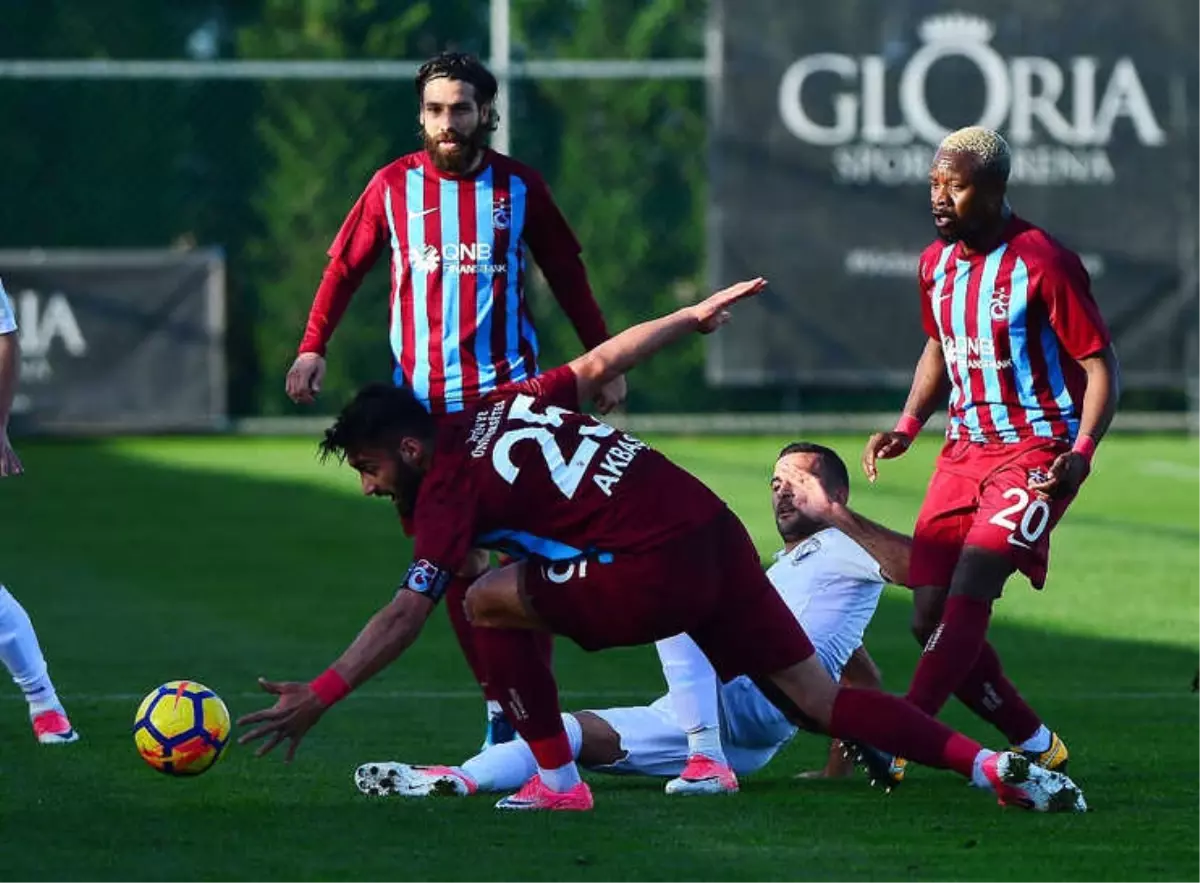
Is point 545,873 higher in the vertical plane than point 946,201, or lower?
lower

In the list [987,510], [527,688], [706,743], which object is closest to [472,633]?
[706,743]

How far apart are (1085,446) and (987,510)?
329mm

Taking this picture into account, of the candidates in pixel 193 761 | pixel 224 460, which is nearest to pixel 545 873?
pixel 193 761

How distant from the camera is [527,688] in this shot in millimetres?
6625

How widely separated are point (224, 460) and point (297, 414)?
2.80 m

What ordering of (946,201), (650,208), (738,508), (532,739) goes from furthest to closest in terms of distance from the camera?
(650,208) < (738,508) < (946,201) < (532,739)

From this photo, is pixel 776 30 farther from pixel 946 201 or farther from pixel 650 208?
pixel 946 201

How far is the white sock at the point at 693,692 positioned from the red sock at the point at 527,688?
0.45 metres

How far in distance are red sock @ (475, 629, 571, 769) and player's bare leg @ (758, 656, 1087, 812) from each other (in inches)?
21.3

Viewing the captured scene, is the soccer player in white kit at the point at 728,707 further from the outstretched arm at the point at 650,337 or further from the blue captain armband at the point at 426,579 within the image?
the blue captain armband at the point at 426,579

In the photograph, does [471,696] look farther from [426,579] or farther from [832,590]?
[426,579]

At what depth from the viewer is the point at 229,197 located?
26500 millimetres

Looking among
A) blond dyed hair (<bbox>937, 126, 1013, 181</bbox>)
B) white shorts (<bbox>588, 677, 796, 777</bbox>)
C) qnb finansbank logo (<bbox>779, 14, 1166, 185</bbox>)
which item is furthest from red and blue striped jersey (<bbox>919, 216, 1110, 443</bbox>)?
qnb finansbank logo (<bbox>779, 14, 1166, 185</bbox>)

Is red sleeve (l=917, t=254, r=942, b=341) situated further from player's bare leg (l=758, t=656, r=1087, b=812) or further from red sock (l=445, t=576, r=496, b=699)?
red sock (l=445, t=576, r=496, b=699)
